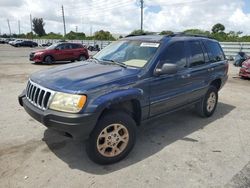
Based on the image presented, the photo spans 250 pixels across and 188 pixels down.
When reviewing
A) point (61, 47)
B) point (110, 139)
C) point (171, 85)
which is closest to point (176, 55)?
point (171, 85)

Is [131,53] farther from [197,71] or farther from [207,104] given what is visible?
[207,104]

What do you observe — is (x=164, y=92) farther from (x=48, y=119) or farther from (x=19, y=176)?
(x=19, y=176)

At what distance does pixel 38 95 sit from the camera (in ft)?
11.4

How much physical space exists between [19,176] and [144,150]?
1.85 m

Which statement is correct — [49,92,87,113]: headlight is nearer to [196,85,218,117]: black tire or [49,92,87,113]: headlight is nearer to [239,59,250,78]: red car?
[196,85,218,117]: black tire

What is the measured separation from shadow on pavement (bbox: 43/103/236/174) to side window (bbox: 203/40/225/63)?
4.38 ft

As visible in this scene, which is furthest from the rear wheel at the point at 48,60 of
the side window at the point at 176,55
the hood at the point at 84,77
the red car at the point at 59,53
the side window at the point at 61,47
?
the side window at the point at 176,55

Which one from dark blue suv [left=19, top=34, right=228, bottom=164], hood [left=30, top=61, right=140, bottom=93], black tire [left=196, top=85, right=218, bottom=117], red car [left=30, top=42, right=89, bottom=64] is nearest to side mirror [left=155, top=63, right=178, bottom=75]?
dark blue suv [left=19, top=34, right=228, bottom=164]

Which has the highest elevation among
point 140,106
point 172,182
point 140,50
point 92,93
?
point 140,50

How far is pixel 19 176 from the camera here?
3.20 metres

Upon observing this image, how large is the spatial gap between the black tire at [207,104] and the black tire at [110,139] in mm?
2395

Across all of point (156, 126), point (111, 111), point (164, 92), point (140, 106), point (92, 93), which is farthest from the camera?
point (156, 126)

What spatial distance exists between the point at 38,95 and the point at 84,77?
689 millimetres

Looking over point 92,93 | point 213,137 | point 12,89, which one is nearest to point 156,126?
point 213,137
